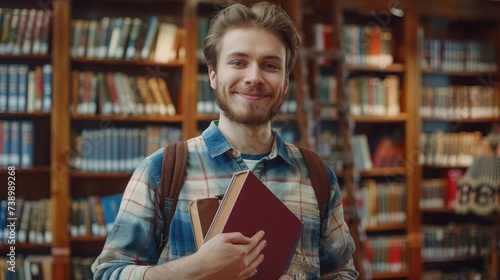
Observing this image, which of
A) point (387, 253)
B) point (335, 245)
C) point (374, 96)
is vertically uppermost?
point (374, 96)

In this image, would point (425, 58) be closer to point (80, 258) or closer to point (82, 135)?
point (82, 135)

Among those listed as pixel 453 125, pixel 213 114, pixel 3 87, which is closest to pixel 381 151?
pixel 453 125

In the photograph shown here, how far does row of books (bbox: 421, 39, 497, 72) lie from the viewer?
424 cm

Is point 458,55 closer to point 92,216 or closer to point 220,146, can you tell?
point 92,216

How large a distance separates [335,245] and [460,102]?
11.2ft

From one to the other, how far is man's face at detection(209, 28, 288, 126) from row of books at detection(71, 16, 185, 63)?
7.98ft

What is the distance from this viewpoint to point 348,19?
4219 millimetres

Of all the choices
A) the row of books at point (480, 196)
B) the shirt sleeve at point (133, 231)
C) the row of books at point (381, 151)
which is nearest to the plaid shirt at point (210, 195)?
the shirt sleeve at point (133, 231)

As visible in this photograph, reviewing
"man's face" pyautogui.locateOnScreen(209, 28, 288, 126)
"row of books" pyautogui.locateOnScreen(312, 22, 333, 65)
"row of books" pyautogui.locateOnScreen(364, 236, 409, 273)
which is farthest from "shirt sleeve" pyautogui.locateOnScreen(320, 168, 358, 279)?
"row of books" pyautogui.locateOnScreen(364, 236, 409, 273)

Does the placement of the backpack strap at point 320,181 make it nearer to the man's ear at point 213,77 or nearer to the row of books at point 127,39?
the man's ear at point 213,77

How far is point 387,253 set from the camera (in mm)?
4035

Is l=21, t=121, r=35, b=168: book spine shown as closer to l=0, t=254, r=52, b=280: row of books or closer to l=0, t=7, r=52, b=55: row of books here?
l=0, t=7, r=52, b=55: row of books

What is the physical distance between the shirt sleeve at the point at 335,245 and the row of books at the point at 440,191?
3.15m

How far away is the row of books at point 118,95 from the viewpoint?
11.1 ft
